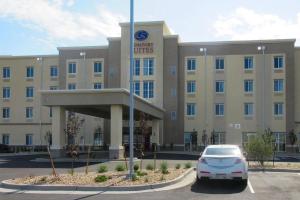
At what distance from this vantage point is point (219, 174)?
16.8 m

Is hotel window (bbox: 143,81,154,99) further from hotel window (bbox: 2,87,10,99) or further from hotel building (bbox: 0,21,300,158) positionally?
hotel window (bbox: 2,87,10,99)

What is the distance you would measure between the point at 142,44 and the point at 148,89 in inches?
204

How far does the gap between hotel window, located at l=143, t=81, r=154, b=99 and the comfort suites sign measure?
357cm

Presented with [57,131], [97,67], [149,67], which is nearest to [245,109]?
[149,67]

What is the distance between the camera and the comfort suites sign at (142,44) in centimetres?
5653

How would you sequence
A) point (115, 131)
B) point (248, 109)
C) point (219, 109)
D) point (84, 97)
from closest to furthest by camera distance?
point (84, 97), point (115, 131), point (248, 109), point (219, 109)

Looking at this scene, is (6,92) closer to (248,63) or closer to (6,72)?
(6,72)

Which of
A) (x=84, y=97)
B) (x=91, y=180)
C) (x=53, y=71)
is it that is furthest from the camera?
(x=53, y=71)

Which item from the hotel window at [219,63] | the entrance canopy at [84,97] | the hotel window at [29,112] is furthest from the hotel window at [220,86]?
the hotel window at [29,112]

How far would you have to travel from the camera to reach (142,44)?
56750 millimetres

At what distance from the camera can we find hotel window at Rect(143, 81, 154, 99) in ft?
185

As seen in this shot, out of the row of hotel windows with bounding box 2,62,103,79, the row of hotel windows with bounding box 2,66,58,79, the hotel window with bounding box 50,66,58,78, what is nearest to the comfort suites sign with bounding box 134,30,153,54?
the row of hotel windows with bounding box 2,62,103,79

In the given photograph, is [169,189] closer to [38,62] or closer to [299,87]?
[299,87]

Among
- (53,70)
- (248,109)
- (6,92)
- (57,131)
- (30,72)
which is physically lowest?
(57,131)
